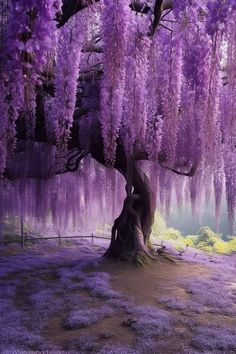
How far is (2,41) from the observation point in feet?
12.3

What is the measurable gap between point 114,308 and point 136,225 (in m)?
4.19

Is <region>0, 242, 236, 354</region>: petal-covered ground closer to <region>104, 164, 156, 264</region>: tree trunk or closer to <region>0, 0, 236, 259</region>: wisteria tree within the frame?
<region>104, 164, 156, 264</region>: tree trunk

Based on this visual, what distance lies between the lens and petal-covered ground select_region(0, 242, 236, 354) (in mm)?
5938

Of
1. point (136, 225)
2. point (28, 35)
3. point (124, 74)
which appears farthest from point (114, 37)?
point (136, 225)

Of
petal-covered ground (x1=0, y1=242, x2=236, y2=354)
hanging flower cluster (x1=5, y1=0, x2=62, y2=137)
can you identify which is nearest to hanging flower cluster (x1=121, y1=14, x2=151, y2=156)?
hanging flower cluster (x1=5, y1=0, x2=62, y2=137)

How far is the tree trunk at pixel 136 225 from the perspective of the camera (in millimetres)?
11242

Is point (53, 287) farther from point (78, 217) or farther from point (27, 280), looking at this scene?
point (78, 217)

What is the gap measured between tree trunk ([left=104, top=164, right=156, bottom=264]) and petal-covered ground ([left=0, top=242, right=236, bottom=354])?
464 millimetres

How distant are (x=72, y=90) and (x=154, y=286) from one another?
5288 mm

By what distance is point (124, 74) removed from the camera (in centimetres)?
529

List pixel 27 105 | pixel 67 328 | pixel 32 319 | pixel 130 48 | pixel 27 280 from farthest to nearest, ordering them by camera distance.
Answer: pixel 27 280 → pixel 32 319 → pixel 67 328 → pixel 130 48 → pixel 27 105

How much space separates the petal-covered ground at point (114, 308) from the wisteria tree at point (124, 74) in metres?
1.62

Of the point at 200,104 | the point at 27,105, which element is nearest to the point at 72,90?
the point at 200,104

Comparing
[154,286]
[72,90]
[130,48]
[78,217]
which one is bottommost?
[154,286]
